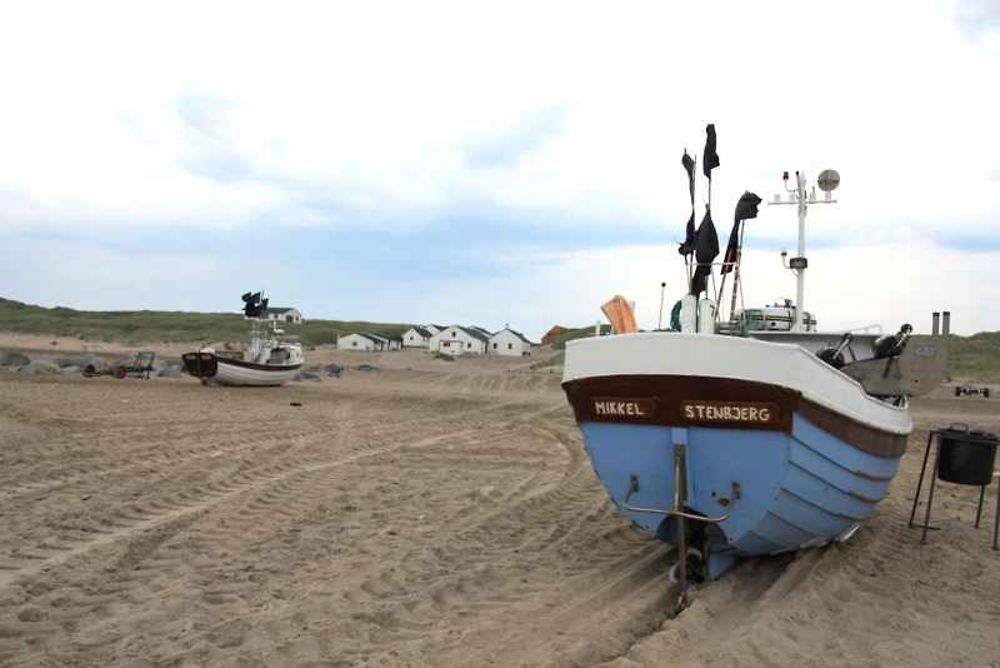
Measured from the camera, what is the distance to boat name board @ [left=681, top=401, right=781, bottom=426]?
5.70 m

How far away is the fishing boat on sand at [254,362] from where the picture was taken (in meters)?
30.3

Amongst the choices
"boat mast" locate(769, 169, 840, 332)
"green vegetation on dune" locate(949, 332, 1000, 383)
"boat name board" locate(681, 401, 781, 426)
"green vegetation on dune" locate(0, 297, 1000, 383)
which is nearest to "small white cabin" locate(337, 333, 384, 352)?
"green vegetation on dune" locate(0, 297, 1000, 383)

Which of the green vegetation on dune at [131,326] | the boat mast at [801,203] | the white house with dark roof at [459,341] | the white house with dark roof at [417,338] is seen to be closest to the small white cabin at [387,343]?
the white house with dark roof at [417,338]

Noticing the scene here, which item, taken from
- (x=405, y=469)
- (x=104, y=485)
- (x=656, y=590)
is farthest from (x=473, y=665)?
(x=405, y=469)

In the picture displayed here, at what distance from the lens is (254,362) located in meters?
32.7

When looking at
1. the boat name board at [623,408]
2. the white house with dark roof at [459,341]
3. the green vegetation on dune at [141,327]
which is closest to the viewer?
the boat name board at [623,408]

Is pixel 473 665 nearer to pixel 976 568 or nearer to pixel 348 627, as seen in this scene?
pixel 348 627

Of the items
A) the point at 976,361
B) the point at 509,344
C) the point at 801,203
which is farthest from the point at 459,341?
the point at 801,203

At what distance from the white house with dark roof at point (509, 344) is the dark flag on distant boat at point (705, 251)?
86711 mm

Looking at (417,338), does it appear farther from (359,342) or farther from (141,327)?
(141,327)

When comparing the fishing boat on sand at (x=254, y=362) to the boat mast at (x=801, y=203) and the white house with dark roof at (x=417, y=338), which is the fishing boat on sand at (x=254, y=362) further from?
the white house with dark roof at (x=417, y=338)

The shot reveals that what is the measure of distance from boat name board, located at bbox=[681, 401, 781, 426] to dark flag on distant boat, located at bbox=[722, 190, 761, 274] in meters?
1.80

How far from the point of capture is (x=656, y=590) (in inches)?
252

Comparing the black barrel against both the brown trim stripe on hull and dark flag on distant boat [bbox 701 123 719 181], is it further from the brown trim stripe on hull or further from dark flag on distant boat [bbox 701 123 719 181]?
dark flag on distant boat [bbox 701 123 719 181]
